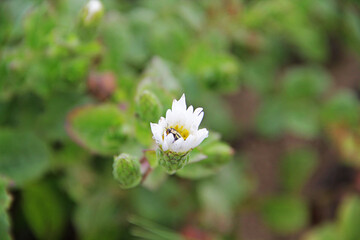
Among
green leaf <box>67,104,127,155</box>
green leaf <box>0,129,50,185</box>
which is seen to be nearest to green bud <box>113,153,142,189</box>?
green leaf <box>67,104,127,155</box>

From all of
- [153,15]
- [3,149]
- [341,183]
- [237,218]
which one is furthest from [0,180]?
[341,183]

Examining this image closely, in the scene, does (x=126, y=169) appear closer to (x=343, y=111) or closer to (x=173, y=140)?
(x=173, y=140)

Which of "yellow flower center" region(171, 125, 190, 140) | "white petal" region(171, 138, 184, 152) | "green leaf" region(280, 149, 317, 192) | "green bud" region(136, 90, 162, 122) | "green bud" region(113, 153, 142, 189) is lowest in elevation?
"green bud" region(113, 153, 142, 189)

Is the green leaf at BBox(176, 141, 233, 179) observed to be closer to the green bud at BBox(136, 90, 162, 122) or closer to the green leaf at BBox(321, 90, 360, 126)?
the green bud at BBox(136, 90, 162, 122)

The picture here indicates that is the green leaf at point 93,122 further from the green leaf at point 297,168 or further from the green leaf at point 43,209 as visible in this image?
the green leaf at point 297,168

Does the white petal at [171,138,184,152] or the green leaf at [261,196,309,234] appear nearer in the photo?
the white petal at [171,138,184,152]

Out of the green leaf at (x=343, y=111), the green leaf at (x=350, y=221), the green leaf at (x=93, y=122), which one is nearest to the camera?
the green leaf at (x=93, y=122)

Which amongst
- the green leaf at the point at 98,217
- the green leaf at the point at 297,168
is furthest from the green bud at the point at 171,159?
the green leaf at the point at 297,168

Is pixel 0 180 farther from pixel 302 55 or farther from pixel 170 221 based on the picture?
pixel 302 55
